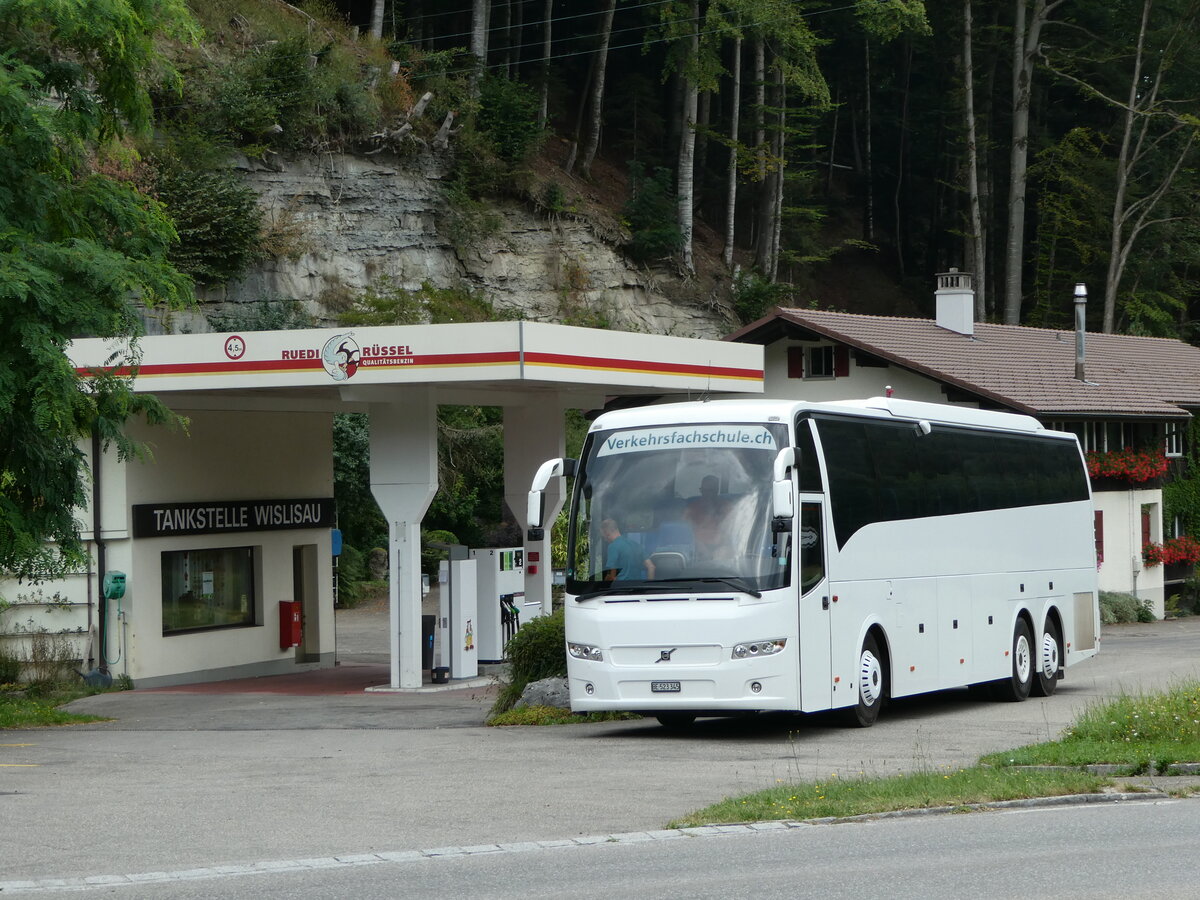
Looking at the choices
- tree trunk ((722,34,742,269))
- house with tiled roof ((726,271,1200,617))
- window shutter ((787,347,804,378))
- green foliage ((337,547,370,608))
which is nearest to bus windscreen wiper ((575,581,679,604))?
house with tiled roof ((726,271,1200,617))

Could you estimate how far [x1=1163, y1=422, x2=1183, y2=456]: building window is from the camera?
153ft

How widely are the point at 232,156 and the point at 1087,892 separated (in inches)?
1537

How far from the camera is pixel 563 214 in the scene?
5144 centimetres

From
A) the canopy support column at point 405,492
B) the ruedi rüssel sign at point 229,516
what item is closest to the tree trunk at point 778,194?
the ruedi rüssel sign at point 229,516

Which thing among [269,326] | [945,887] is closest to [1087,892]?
[945,887]

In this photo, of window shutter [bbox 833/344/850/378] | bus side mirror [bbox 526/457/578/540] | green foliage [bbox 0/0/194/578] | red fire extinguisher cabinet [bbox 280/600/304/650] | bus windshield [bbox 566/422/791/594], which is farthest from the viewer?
window shutter [bbox 833/344/850/378]

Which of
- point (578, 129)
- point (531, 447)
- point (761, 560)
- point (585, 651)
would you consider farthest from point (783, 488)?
point (578, 129)

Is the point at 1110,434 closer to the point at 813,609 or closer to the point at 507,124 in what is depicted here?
the point at 507,124

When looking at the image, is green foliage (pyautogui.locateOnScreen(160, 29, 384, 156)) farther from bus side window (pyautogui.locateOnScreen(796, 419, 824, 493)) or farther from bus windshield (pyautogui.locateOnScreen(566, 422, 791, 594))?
bus side window (pyautogui.locateOnScreen(796, 419, 824, 493))

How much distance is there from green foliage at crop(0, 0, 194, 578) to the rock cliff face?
2070 centimetres

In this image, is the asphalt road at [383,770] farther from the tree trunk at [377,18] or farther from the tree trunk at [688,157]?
the tree trunk at [377,18]

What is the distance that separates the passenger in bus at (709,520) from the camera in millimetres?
15562

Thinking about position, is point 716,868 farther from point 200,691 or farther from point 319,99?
point 319,99

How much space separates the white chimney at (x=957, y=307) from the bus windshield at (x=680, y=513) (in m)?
29.6
